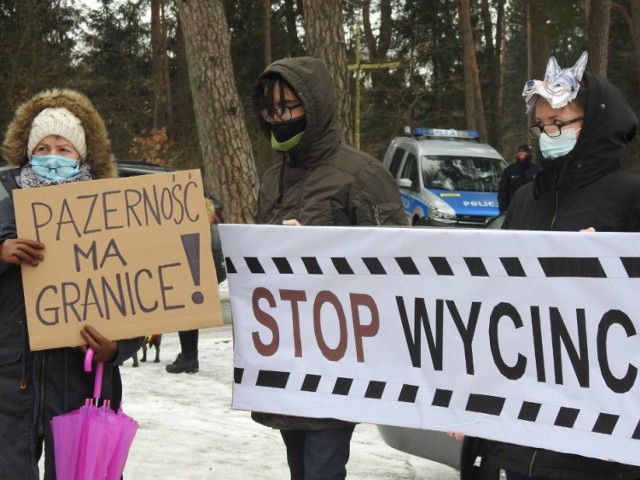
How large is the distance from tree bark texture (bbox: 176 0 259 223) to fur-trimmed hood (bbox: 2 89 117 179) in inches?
324

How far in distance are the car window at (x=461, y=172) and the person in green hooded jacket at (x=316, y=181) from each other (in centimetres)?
1427

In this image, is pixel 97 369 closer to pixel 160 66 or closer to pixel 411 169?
pixel 411 169

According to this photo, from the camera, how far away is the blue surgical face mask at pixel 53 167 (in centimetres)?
352

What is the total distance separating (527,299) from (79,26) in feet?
96.2

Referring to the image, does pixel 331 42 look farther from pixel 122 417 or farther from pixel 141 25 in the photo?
pixel 141 25

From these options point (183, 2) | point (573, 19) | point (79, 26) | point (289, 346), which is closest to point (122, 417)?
point (289, 346)

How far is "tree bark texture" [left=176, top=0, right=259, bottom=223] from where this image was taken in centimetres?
1177

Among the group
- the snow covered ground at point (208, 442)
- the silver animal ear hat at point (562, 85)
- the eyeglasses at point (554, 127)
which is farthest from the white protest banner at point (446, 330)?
the snow covered ground at point (208, 442)

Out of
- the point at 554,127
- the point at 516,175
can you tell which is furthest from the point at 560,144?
the point at 516,175

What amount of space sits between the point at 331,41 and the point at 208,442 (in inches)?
217

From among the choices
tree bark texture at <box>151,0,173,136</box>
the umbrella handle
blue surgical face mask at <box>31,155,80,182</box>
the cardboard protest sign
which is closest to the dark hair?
the cardboard protest sign

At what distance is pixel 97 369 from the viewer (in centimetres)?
351

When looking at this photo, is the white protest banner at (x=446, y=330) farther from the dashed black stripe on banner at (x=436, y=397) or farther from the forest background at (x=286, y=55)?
the forest background at (x=286, y=55)

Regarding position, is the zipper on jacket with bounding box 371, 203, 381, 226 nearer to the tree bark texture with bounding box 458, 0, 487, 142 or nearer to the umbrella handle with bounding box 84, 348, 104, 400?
the umbrella handle with bounding box 84, 348, 104, 400
